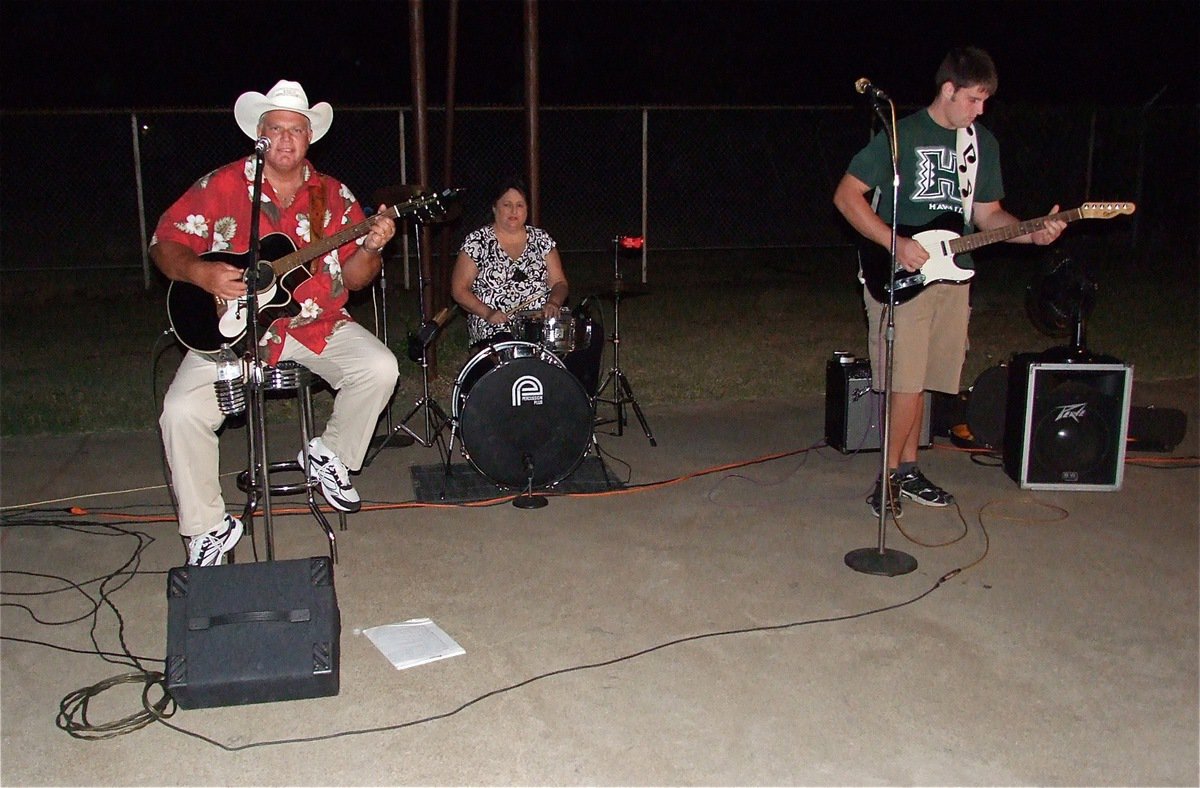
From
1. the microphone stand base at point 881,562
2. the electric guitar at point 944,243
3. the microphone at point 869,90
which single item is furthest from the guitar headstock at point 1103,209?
the microphone stand base at point 881,562

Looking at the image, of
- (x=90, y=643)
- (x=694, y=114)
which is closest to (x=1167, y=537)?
(x=90, y=643)

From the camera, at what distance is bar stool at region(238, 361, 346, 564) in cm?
390

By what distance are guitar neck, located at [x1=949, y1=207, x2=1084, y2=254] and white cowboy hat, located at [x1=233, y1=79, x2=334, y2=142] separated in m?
2.81

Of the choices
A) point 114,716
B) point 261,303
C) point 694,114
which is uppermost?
point 694,114

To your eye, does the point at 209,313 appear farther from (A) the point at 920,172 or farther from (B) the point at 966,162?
(B) the point at 966,162

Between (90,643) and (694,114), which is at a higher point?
(694,114)

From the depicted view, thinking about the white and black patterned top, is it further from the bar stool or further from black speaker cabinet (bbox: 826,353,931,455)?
black speaker cabinet (bbox: 826,353,931,455)

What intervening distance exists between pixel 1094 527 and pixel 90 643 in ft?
13.7

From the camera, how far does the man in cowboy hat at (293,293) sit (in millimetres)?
4141

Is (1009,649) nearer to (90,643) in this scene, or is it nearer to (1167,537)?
(1167,537)

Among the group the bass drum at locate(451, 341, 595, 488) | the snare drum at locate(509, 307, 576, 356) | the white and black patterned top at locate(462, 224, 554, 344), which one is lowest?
the bass drum at locate(451, 341, 595, 488)

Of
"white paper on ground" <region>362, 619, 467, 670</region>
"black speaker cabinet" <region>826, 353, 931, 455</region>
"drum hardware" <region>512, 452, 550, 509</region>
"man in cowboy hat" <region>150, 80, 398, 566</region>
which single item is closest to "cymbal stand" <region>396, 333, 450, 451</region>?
"drum hardware" <region>512, 452, 550, 509</region>

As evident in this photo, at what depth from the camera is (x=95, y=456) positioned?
19.4 ft

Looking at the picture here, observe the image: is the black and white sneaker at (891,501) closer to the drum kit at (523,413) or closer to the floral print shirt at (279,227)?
the drum kit at (523,413)
